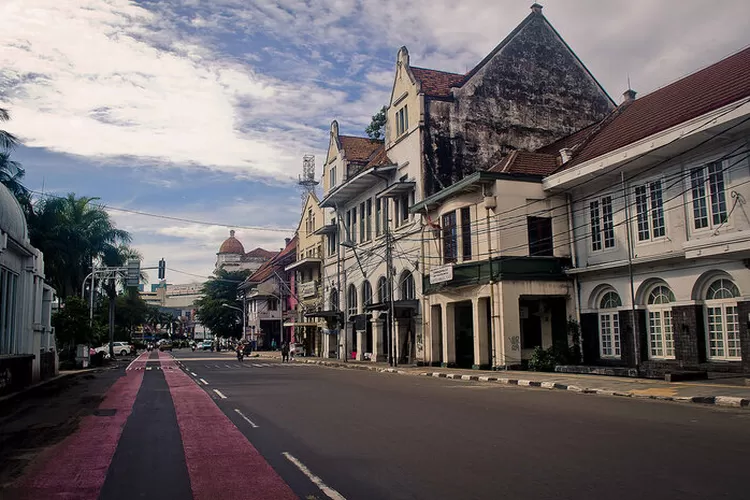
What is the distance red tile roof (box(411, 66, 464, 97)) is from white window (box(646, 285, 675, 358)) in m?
16.8

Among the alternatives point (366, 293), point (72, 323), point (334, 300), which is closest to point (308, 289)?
point (334, 300)

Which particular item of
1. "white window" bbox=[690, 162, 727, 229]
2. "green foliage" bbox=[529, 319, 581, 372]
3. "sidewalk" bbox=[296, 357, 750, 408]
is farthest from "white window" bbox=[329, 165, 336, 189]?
"white window" bbox=[690, 162, 727, 229]

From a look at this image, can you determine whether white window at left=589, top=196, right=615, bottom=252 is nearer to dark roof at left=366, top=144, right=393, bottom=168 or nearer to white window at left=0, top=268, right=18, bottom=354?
dark roof at left=366, top=144, right=393, bottom=168

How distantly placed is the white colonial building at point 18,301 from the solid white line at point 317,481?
1326 cm

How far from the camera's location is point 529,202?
92.3 feet

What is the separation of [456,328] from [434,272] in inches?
185

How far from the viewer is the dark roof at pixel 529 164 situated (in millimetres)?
29359

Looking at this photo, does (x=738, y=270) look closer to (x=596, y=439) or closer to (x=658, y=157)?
(x=658, y=157)

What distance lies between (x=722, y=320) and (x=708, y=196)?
397 centimetres

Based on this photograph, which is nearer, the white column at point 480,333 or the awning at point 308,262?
the white column at point 480,333

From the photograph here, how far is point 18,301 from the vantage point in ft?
72.6

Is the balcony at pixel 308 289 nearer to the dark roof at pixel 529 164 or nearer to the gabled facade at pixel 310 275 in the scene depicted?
the gabled facade at pixel 310 275

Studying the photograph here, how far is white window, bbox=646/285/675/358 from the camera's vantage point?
23078 mm

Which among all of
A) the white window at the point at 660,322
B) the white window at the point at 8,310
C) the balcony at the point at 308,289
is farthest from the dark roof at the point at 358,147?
the white window at the point at 8,310
